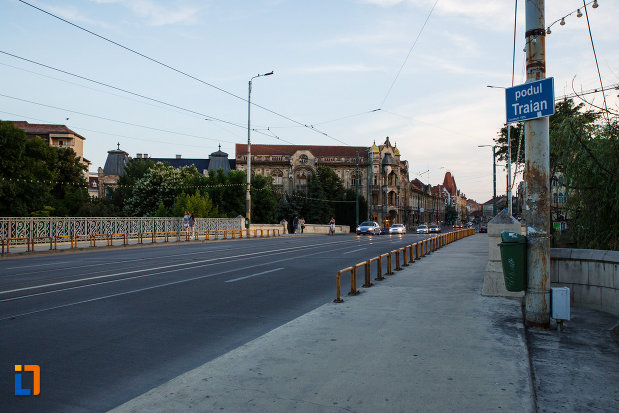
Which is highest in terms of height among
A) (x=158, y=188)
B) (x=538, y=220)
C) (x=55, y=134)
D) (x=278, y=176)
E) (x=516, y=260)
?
(x=55, y=134)

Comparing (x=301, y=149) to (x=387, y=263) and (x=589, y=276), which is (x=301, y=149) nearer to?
(x=387, y=263)

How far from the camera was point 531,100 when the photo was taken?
751cm

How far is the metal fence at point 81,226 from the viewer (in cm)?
2783

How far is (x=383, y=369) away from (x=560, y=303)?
340cm

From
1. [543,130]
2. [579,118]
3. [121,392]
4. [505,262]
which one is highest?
[579,118]

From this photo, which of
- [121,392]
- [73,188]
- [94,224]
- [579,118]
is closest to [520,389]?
[121,392]

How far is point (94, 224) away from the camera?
33438 millimetres

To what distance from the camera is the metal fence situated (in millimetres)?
27828

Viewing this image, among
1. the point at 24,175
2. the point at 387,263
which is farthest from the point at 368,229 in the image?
the point at 387,263

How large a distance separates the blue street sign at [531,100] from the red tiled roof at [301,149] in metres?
91.1

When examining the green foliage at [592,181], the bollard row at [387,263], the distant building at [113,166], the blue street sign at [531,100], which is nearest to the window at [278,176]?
the distant building at [113,166]

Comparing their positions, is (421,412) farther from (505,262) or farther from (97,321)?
(97,321)

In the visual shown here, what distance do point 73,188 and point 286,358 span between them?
69.7 meters

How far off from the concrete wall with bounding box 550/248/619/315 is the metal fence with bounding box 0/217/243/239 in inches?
1070
